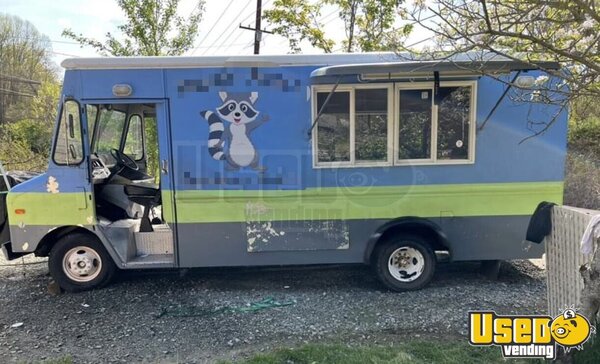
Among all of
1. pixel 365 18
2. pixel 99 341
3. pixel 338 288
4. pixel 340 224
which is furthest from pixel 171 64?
pixel 365 18

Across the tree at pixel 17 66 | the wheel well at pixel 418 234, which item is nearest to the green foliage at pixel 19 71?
the tree at pixel 17 66

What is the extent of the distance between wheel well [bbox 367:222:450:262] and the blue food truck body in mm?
15

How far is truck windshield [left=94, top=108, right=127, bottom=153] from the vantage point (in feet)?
16.9

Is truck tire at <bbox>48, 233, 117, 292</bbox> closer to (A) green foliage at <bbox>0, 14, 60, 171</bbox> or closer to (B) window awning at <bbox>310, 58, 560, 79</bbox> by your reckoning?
(B) window awning at <bbox>310, 58, 560, 79</bbox>

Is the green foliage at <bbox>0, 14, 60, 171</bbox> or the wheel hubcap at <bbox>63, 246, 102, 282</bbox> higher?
the green foliage at <bbox>0, 14, 60, 171</bbox>

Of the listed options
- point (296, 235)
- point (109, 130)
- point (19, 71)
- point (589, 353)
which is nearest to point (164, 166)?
point (109, 130)

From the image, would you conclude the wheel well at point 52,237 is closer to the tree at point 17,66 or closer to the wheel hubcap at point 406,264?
the wheel hubcap at point 406,264

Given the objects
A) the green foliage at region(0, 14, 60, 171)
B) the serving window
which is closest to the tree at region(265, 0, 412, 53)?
the serving window

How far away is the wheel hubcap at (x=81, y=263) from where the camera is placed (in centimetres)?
494

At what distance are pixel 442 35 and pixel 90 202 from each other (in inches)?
159

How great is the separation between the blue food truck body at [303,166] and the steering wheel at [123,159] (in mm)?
787

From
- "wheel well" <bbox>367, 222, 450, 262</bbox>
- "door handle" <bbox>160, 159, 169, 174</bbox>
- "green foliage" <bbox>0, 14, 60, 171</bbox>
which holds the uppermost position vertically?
"green foliage" <bbox>0, 14, 60, 171</bbox>

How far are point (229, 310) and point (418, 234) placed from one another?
231 cm

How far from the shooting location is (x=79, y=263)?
495cm
